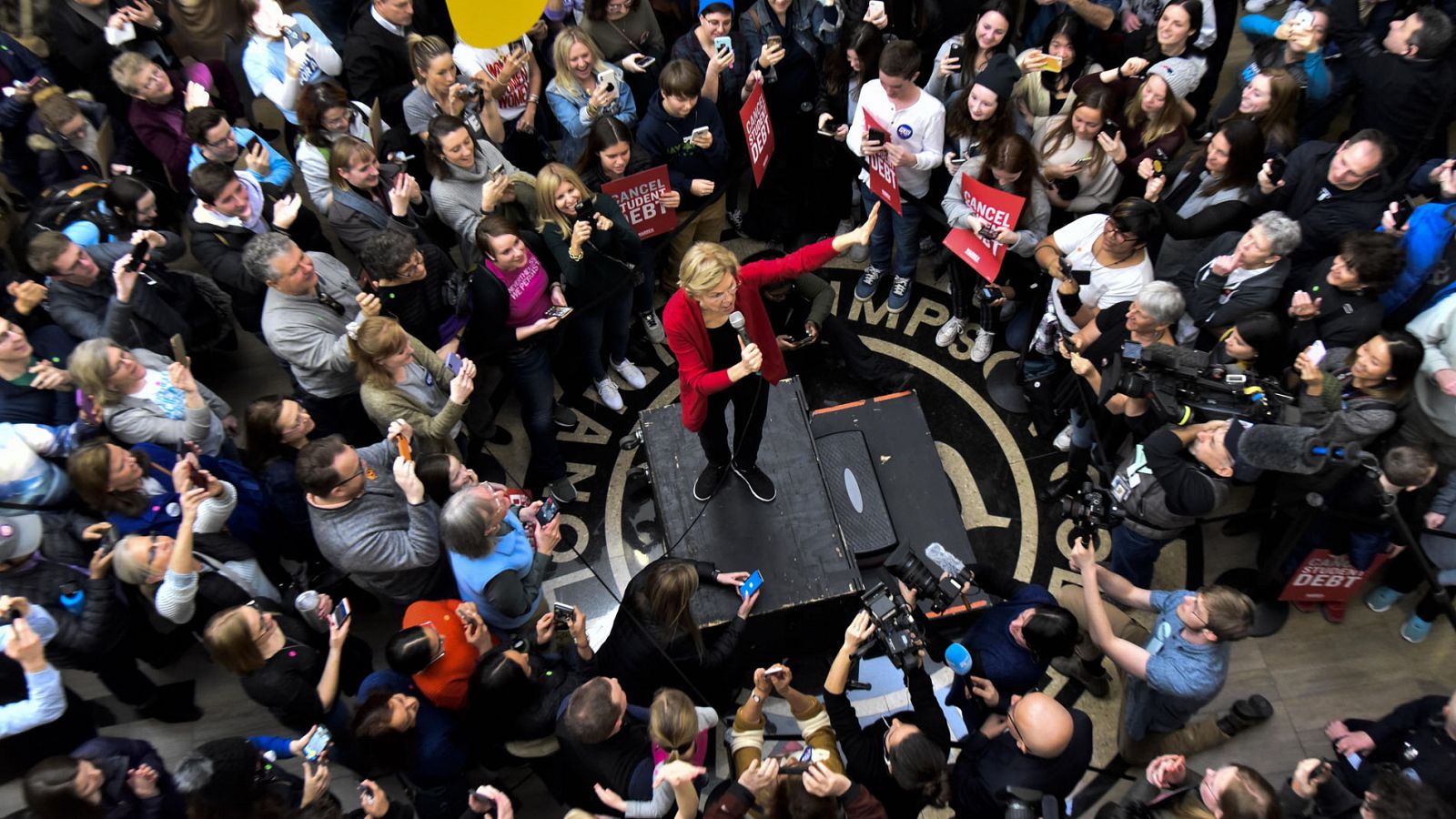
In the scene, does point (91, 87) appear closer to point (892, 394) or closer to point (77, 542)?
point (77, 542)

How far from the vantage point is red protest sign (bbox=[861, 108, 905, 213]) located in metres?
6.26

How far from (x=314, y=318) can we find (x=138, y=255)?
4.09 feet

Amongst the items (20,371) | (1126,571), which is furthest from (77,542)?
(1126,571)

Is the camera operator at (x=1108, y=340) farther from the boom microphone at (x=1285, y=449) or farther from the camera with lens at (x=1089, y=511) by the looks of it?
the boom microphone at (x=1285, y=449)

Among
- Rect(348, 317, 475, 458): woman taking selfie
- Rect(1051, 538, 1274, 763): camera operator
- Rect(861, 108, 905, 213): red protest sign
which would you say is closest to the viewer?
Rect(1051, 538, 1274, 763): camera operator

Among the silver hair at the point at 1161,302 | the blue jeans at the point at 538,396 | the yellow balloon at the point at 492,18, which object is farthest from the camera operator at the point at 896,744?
the yellow balloon at the point at 492,18

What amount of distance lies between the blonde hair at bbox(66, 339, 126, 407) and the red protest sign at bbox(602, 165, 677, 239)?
9.72ft

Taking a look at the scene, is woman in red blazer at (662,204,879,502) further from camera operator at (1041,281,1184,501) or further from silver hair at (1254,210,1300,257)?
silver hair at (1254,210,1300,257)

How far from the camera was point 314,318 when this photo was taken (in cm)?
513

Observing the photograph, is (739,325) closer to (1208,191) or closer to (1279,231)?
(1279,231)

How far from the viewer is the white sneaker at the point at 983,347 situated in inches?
272

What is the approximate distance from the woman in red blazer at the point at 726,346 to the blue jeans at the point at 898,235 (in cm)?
210

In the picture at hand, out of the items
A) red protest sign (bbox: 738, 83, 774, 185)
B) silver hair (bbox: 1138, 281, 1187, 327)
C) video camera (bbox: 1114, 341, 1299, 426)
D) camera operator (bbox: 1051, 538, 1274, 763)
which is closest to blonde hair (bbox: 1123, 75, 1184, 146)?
silver hair (bbox: 1138, 281, 1187, 327)

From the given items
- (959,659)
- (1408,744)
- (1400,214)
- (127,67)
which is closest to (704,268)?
(959,659)
